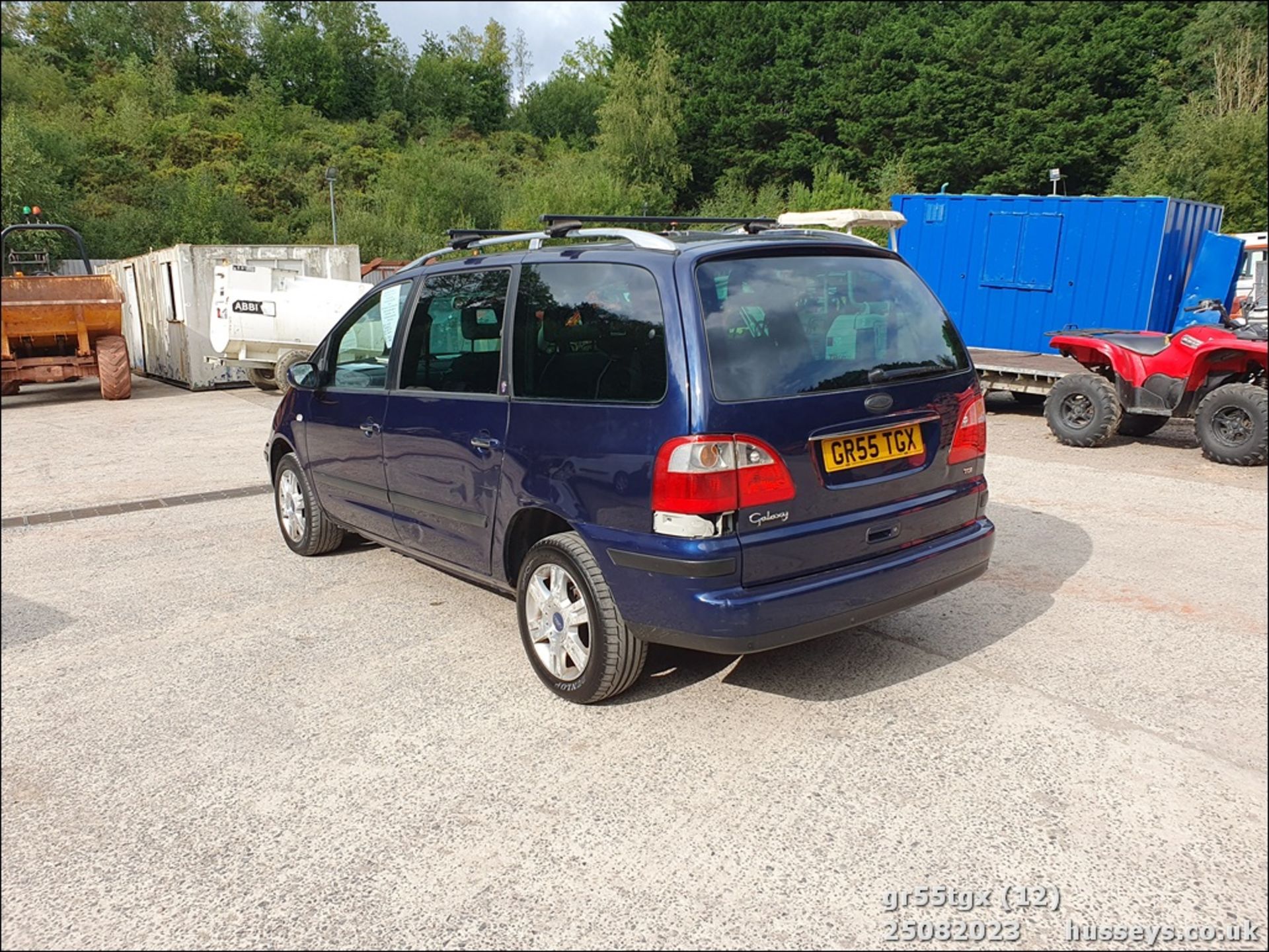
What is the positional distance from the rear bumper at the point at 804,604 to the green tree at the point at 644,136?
4385 centimetres

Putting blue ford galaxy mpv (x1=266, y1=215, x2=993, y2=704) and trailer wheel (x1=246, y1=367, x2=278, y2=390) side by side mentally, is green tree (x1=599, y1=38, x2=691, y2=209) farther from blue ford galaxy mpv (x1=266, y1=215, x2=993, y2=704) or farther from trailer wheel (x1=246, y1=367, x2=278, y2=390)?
blue ford galaxy mpv (x1=266, y1=215, x2=993, y2=704)

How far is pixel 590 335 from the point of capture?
3.59 meters

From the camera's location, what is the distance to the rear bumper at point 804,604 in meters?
3.14

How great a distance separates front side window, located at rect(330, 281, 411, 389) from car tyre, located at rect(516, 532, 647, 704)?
5.07 ft

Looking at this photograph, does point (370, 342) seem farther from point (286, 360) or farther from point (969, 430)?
point (286, 360)

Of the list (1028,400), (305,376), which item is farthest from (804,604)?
(1028,400)

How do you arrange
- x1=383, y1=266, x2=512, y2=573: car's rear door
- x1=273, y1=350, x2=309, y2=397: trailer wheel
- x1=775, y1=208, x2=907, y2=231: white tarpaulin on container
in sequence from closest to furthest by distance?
x1=383, y1=266, x2=512, y2=573: car's rear door
x1=775, y1=208, x2=907, y2=231: white tarpaulin on container
x1=273, y1=350, x2=309, y2=397: trailer wheel

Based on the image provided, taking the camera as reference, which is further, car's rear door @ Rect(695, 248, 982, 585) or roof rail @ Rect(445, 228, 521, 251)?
roof rail @ Rect(445, 228, 521, 251)

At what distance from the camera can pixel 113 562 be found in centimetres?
580

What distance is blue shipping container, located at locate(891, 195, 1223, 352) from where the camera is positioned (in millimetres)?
11953

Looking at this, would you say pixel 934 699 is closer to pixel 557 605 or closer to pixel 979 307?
pixel 557 605

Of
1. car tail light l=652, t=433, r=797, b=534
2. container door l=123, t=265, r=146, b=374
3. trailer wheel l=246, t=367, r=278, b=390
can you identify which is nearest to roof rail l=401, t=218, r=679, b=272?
car tail light l=652, t=433, r=797, b=534

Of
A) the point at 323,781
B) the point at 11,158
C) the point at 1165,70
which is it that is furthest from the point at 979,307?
the point at 1165,70

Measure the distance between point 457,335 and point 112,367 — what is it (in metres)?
11.2
